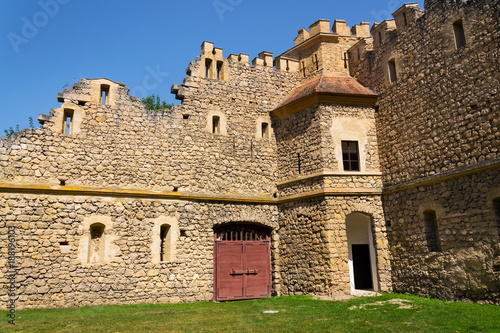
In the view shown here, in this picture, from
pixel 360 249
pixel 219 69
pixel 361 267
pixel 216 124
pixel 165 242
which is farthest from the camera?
pixel 219 69

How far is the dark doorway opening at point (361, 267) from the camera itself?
57.8 ft

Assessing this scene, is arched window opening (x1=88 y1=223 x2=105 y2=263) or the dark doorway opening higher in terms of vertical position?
arched window opening (x1=88 y1=223 x2=105 y2=263)

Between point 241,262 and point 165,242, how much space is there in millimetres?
3013

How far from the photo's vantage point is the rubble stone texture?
12898 millimetres

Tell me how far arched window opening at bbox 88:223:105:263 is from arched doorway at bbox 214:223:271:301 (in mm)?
4040

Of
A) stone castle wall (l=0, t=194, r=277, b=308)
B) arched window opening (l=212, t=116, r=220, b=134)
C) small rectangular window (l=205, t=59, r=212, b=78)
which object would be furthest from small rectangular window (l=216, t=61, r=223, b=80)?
stone castle wall (l=0, t=194, r=277, b=308)

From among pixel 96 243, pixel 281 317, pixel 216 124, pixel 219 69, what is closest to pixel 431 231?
pixel 281 317

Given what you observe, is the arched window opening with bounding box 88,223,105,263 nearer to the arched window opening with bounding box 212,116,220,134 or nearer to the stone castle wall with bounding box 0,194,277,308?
the stone castle wall with bounding box 0,194,277,308

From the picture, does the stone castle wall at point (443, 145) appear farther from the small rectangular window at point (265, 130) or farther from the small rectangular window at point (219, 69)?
the small rectangular window at point (219, 69)

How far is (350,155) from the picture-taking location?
16.3 m

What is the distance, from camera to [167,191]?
15633 mm

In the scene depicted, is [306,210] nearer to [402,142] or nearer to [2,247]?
[402,142]

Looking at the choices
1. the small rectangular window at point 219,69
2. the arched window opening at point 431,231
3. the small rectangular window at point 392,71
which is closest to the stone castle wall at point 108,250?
the small rectangular window at point 219,69

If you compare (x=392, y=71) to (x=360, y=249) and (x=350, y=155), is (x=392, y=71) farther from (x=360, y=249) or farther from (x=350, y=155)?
(x=360, y=249)
